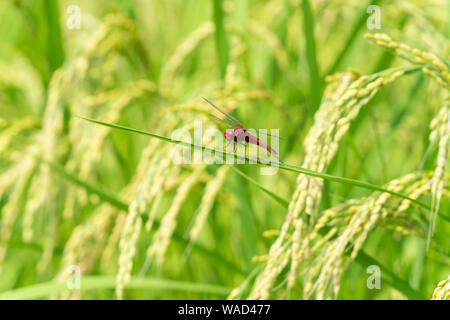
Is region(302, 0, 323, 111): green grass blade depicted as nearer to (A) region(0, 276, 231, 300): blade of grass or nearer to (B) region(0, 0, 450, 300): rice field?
(B) region(0, 0, 450, 300): rice field

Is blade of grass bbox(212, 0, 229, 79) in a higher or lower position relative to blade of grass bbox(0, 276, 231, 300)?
higher

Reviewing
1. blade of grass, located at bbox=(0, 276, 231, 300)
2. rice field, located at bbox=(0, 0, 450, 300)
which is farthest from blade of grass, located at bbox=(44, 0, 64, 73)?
blade of grass, located at bbox=(0, 276, 231, 300)

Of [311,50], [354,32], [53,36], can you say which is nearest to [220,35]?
[311,50]

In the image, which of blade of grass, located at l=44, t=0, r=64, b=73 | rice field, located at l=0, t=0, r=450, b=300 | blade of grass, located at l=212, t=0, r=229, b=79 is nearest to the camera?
rice field, located at l=0, t=0, r=450, b=300

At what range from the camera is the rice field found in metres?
0.93

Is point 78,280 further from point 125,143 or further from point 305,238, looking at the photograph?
point 125,143

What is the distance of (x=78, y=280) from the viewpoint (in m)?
1.21

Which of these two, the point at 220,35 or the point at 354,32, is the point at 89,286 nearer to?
the point at 220,35

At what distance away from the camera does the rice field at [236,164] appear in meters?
0.93

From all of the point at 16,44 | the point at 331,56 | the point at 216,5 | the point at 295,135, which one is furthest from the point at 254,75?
the point at 16,44

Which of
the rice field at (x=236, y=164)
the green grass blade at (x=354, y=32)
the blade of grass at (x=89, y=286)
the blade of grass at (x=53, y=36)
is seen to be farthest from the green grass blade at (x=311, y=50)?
the blade of grass at (x=53, y=36)

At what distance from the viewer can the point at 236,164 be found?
49.3 inches
